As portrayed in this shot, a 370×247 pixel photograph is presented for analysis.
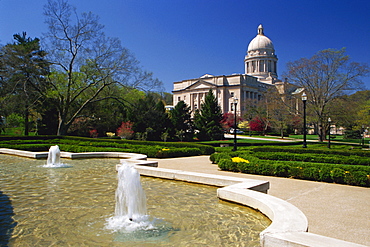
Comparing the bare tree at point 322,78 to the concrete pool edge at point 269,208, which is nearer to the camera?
the concrete pool edge at point 269,208

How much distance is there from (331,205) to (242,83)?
79423 mm

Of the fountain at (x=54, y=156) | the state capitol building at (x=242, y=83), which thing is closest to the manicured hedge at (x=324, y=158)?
the fountain at (x=54, y=156)

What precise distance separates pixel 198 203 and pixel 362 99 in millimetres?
38274

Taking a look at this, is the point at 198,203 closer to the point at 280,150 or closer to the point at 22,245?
the point at 22,245

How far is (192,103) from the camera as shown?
291ft

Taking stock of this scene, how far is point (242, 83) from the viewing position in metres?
83.7

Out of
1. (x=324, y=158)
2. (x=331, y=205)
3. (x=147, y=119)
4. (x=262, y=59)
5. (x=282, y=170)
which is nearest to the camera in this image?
(x=331, y=205)

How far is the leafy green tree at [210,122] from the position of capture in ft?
136

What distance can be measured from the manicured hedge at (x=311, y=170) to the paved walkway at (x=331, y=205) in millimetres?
325

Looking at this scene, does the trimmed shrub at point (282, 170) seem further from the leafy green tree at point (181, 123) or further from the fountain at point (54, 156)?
the leafy green tree at point (181, 123)

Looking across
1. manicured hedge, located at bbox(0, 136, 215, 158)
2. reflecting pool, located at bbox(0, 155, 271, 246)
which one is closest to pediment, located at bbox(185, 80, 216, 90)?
manicured hedge, located at bbox(0, 136, 215, 158)

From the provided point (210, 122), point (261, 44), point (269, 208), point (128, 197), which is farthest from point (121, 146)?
point (261, 44)

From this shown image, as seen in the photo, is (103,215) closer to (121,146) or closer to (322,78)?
(121,146)

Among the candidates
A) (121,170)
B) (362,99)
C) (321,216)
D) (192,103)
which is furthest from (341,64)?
(192,103)
